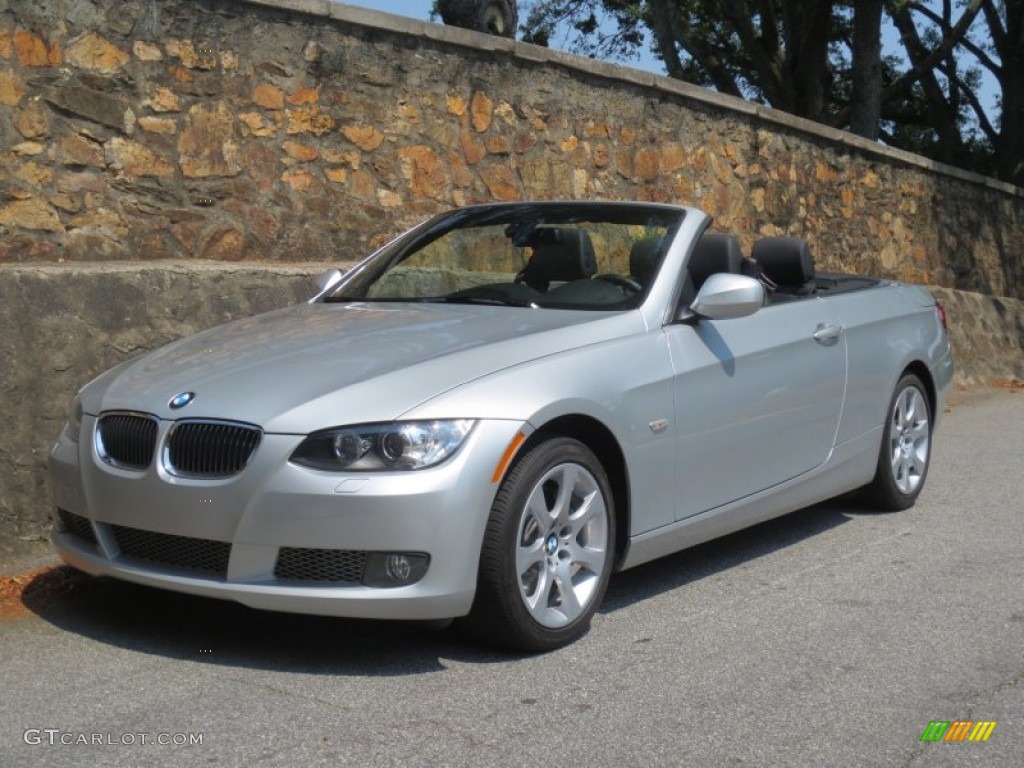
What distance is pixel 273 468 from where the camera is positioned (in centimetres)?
445

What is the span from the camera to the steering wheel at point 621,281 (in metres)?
5.73

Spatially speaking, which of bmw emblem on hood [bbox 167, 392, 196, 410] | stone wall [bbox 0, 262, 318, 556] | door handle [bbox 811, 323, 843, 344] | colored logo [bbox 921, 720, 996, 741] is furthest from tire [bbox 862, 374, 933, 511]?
bmw emblem on hood [bbox 167, 392, 196, 410]

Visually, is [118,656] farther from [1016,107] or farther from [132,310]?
[1016,107]

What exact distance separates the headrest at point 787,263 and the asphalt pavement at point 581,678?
1.40 metres

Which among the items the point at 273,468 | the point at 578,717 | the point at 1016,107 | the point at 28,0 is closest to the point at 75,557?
the point at 273,468

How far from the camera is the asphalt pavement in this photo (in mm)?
3949

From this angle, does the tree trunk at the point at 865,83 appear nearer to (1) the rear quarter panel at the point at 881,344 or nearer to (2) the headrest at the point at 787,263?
(1) the rear quarter panel at the point at 881,344

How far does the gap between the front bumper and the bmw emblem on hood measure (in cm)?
7

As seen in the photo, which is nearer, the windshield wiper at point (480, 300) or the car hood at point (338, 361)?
the car hood at point (338, 361)

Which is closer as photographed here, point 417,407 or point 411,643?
point 417,407

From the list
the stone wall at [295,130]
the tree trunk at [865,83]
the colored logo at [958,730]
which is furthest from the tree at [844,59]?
the colored logo at [958,730]

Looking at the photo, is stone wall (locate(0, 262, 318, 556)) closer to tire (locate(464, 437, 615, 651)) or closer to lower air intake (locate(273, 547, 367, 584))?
lower air intake (locate(273, 547, 367, 584))

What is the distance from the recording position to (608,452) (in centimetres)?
517

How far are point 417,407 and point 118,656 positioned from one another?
131 cm
